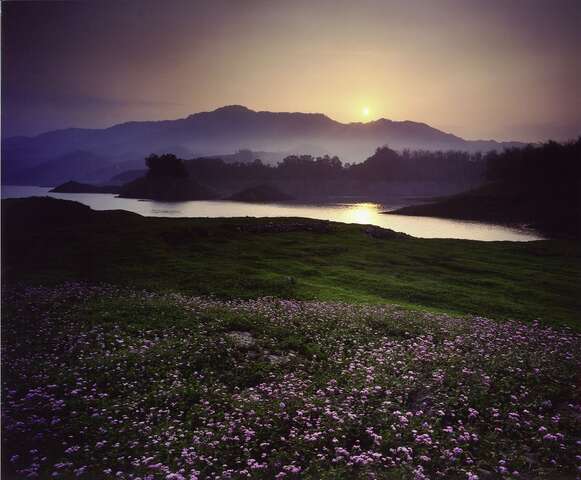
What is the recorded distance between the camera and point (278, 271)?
29797 mm

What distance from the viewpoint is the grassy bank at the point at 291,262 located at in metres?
23.7

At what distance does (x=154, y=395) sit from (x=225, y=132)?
25367 millimetres

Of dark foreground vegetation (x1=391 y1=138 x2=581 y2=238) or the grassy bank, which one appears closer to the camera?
the grassy bank

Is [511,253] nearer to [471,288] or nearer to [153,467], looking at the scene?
[471,288]

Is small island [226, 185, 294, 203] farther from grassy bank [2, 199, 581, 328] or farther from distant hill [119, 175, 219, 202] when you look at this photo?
grassy bank [2, 199, 581, 328]

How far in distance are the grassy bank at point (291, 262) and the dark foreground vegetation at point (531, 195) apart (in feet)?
160

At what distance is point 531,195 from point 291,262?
303ft

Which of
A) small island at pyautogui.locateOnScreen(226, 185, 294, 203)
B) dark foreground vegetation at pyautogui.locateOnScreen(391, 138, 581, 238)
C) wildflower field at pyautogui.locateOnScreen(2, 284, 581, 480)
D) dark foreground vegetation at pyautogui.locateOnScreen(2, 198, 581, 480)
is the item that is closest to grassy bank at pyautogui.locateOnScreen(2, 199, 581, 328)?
dark foreground vegetation at pyautogui.locateOnScreen(2, 198, 581, 480)

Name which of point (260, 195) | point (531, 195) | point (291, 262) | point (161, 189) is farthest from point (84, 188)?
point (531, 195)

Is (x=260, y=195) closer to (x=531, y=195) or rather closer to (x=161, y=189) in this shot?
(x=161, y=189)

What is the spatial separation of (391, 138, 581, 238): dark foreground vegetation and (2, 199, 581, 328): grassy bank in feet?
160

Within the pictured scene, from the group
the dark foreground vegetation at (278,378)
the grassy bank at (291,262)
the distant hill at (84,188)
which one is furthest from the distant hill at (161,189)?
the dark foreground vegetation at (278,378)

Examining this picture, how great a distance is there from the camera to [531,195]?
4028 inches

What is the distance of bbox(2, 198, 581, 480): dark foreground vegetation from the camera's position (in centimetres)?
830
